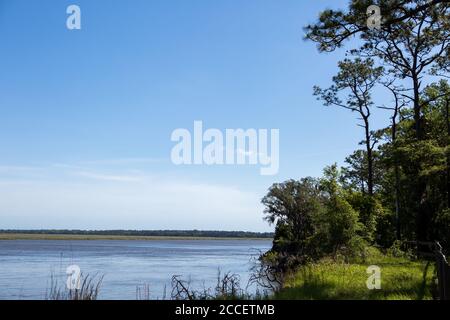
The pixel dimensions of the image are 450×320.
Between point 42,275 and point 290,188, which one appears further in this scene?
point 290,188

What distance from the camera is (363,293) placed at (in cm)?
1346

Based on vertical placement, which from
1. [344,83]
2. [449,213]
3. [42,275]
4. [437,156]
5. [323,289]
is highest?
[344,83]

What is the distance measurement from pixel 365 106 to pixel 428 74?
738 centimetres

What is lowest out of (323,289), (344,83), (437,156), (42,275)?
(42,275)

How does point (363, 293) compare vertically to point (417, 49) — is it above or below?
below

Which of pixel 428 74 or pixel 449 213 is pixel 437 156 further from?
pixel 428 74

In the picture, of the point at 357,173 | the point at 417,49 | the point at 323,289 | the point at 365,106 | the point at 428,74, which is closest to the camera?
the point at 323,289

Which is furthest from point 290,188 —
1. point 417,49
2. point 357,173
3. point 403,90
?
point 417,49

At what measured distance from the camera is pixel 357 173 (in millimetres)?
61781

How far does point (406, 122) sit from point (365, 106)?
12.0 ft

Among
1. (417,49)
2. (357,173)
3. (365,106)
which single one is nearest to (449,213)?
(417,49)

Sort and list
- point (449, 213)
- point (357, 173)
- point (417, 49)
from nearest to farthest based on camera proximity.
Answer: point (449, 213) → point (417, 49) → point (357, 173)
